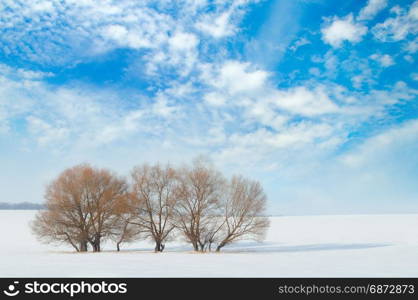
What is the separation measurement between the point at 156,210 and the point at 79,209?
940cm

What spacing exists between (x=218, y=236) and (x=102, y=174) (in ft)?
54.5

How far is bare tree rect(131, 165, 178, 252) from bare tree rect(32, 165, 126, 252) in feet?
9.48

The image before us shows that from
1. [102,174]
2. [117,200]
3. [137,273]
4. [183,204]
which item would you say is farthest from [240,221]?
[137,273]

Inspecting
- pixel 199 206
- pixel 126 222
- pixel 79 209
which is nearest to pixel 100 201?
pixel 79 209

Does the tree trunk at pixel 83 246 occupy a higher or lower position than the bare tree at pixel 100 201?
lower

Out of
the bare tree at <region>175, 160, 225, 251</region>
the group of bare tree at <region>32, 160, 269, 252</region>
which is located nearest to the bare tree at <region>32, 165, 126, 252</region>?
the group of bare tree at <region>32, 160, 269, 252</region>

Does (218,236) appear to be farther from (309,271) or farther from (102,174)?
(309,271)

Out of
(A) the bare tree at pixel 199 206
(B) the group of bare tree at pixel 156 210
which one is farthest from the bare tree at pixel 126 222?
(A) the bare tree at pixel 199 206

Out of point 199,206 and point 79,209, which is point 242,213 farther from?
point 79,209

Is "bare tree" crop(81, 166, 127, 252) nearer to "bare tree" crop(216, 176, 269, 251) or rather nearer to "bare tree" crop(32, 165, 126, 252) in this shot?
"bare tree" crop(32, 165, 126, 252)

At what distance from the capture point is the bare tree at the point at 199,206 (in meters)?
38.5

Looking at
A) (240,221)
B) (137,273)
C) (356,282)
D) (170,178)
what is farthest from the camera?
(170,178)

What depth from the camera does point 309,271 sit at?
18641 millimetres

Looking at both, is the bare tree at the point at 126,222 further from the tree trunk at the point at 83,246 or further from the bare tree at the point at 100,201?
the tree trunk at the point at 83,246
